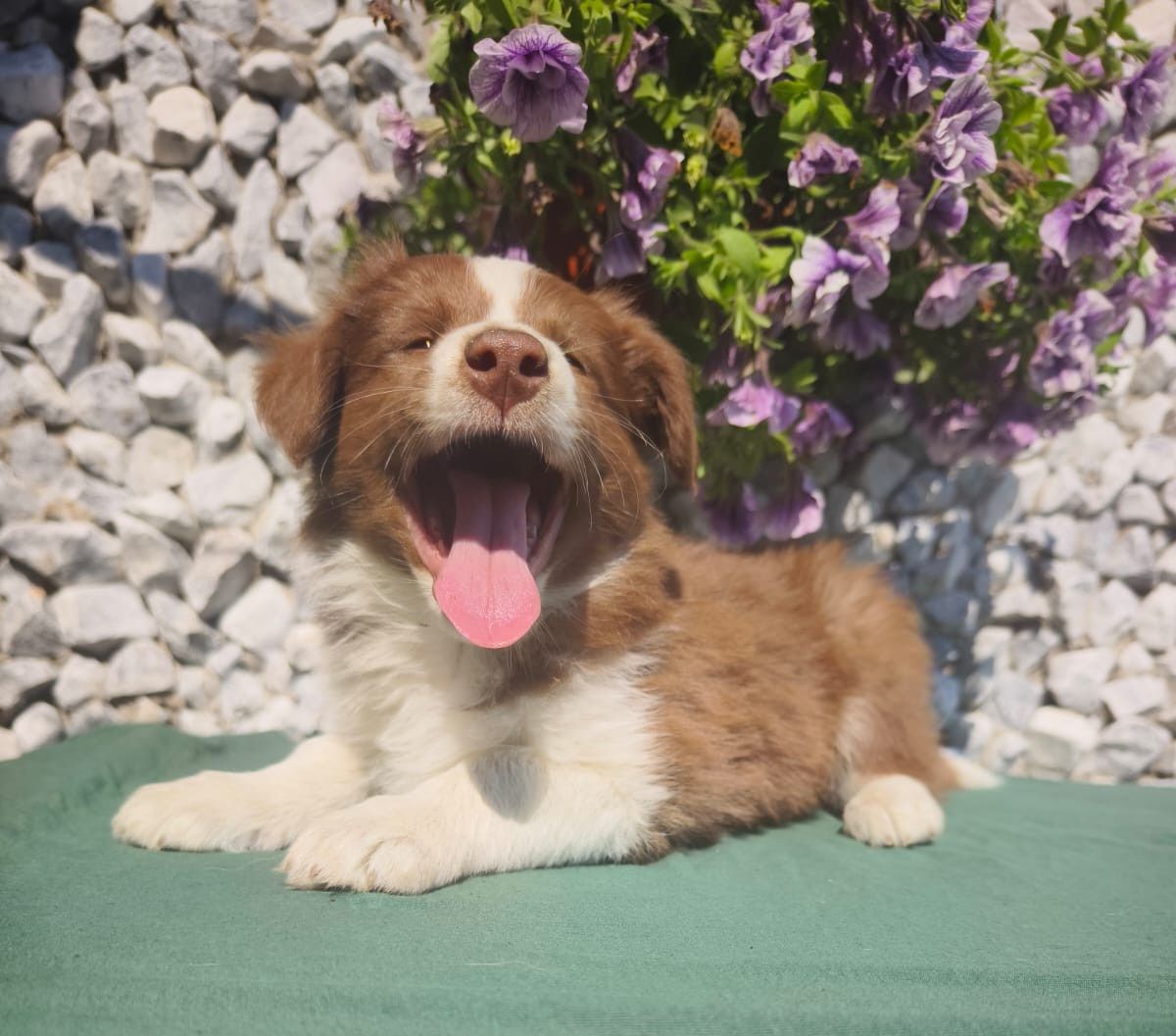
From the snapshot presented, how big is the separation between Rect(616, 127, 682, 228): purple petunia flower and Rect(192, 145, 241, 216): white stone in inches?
72.2

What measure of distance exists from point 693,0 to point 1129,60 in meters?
1.70

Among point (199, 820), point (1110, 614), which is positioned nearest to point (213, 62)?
point (199, 820)

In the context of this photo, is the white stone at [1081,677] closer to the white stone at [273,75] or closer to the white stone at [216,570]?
the white stone at [216,570]

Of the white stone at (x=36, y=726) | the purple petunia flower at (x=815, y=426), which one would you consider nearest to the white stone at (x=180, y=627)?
the white stone at (x=36, y=726)

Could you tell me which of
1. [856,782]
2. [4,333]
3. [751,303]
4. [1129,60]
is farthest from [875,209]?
[4,333]

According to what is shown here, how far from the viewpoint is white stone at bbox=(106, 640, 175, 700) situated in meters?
3.50

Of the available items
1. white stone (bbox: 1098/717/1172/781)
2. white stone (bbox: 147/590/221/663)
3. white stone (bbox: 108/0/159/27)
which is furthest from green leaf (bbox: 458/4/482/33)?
white stone (bbox: 1098/717/1172/781)

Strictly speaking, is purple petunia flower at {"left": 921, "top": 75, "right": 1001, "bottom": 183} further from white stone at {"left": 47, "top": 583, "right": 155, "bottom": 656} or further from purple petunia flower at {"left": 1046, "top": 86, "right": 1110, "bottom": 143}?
white stone at {"left": 47, "top": 583, "right": 155, "bottom": 656}

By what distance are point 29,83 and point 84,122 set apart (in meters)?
0.21

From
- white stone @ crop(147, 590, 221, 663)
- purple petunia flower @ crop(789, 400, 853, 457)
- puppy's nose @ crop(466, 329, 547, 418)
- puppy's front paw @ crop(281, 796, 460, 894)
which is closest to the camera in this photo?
puppy's front paw @ crop(281, 796, 460, 894)

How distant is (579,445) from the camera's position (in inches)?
91.2

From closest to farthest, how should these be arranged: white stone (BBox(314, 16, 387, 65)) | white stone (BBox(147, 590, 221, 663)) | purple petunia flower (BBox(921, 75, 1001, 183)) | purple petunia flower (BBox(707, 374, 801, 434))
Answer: purple petunia flower (BBox(921, 75, 1001, 183)) < purple petunia flower (BBox(707, 374, 801, 434)) < white stone (BBox(147, 590, 221, 663)) < white stone (BBox(314, 16, 387, 65))

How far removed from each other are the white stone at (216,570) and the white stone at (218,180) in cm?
133

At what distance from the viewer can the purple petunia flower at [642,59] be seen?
2662 millimetres
